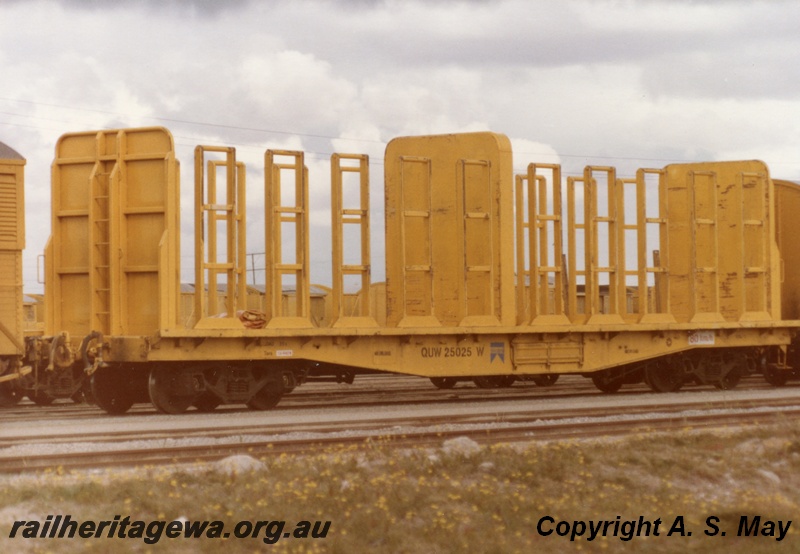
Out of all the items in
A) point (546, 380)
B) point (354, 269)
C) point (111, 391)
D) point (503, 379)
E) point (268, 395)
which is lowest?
point (546, 380)

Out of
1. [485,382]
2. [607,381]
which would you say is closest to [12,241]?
[485,382]

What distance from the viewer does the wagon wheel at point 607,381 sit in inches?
670

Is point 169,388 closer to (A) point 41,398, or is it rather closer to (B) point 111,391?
(B) point 111,391

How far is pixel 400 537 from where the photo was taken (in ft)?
19.9

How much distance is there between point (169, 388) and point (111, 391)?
41.0 inches

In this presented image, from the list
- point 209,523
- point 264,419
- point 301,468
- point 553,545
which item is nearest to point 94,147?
point 264,419

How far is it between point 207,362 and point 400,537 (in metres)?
7.64

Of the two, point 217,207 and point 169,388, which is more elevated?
point 217,207

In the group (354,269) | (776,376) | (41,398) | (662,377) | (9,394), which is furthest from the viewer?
(776,376)

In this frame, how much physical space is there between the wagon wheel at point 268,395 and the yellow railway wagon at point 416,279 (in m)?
0.02

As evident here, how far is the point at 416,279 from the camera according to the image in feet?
47.8

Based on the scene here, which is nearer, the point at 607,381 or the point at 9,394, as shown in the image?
the point at 9,394
